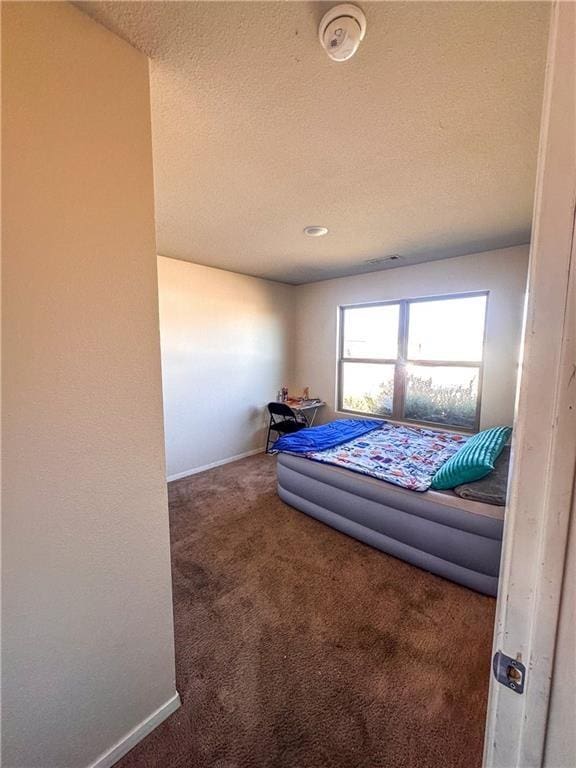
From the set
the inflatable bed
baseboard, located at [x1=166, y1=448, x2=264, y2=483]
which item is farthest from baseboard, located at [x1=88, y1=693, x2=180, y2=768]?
baseboard, located at [x1=166, y1=448, x2=264, y2=483]

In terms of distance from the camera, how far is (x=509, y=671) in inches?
19.3

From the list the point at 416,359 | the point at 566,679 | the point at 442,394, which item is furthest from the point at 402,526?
the point at 416,359

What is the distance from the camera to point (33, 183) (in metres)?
0.83

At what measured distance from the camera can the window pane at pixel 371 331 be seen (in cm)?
391

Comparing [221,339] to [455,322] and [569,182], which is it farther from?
[569,182]

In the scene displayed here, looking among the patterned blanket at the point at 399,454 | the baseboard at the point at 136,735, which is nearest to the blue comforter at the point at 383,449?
the patterned blanket at the point at 399,454

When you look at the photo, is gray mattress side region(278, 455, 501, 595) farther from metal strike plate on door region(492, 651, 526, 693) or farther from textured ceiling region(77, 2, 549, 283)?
textured ceiling region(77, 2, 549, 283)

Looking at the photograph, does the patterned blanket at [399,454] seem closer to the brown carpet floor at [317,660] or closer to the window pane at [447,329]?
the brown carpet floor at [317,660]

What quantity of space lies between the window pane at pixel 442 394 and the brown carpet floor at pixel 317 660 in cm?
199

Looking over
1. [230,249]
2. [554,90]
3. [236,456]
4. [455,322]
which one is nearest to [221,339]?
[230,249]

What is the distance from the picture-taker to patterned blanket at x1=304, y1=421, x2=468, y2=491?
2.30 m

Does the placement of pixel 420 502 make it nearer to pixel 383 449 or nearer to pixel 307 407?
pixel 383 449

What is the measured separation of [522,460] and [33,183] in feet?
4.21

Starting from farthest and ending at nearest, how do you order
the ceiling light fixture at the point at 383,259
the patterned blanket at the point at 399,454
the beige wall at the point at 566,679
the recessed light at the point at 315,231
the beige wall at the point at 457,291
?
the ceiling light fixture at the point at 383,259 < the beige wall at the point at 457,291 < the recessed light at the point at 315,231 < the patterned blanket at the point at 399,454 < the beige wall at the point at 566,679
